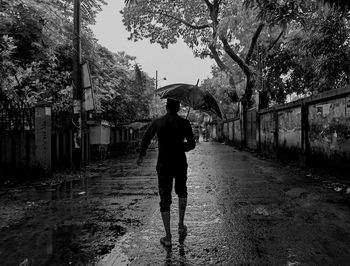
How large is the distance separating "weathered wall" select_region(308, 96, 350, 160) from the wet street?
1.02 m

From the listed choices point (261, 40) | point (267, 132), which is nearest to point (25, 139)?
point (267, 132)

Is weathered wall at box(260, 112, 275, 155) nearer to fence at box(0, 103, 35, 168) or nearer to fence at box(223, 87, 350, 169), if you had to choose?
fence at box(223, 87, 350, 169)

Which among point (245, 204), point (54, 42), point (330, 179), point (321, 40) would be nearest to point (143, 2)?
point (54, 42)

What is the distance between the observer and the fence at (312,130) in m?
8.85

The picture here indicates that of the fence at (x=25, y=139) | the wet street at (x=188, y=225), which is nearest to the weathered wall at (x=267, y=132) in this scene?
the wet street at (x=188, y=225)

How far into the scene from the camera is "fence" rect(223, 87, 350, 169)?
885 cm

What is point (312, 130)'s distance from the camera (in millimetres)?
10953

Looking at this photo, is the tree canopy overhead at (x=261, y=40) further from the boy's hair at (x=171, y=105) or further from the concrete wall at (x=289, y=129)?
the boy's hair at (x=171, y=105)

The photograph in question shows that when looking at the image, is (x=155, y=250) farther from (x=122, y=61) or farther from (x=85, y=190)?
(x=122, y=61)

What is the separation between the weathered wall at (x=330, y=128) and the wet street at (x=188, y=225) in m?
1.02

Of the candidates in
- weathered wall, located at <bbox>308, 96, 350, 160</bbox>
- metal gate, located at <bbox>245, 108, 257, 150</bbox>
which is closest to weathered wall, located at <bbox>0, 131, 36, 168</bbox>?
weathered wall, located at <bbox>308, 96, 350, 160</bbox>

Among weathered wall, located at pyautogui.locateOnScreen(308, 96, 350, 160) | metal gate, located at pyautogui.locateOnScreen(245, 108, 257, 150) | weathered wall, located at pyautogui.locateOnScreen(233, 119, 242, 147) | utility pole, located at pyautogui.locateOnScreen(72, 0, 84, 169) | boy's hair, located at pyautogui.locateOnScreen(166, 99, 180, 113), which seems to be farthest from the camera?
weathered wall, located at pyautogui.locateOnScreen(233, 119, 242, 147)

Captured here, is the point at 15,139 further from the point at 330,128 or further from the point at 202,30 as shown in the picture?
the point at 202,30

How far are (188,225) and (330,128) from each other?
629 centimetres
